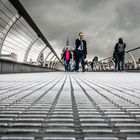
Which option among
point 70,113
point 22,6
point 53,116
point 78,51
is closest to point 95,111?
point 70,113

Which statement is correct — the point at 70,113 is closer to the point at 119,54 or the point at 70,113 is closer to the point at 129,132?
the point at 129,132

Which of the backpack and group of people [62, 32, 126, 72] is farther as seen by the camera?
the backpack

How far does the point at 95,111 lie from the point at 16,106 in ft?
1.65

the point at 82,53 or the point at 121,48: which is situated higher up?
the point at 121,48

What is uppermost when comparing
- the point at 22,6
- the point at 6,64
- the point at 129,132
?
the point at 22,6

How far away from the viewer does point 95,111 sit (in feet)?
5.39

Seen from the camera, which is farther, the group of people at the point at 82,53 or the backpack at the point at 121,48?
the backpack at the point at 121,48

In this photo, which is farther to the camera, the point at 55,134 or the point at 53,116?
the point at 53,116

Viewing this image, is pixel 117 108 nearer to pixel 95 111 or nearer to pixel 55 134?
pixel 95 111

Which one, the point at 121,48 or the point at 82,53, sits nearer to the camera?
the point at 82,53

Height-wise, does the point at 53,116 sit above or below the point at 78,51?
below

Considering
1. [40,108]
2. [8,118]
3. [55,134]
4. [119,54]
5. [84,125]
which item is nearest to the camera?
[55,134]

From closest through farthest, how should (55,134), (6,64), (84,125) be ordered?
(55,134)
(84,125)
(6,64)

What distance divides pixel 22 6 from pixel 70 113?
256 inches
